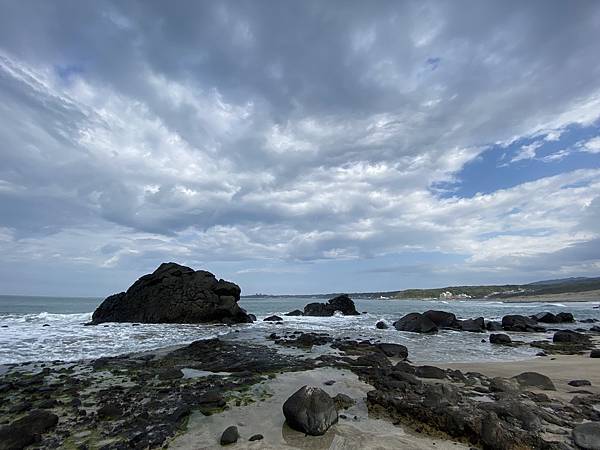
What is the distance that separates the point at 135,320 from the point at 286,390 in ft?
112

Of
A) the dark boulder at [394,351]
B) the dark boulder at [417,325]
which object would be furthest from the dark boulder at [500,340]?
the dark boulder at [394,351]

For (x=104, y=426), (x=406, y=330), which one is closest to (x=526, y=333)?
(x=406, y=330)

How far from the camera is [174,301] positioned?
133 feet

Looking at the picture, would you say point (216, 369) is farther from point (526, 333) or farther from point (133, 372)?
point (526, 333)

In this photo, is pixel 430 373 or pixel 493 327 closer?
pixel 430 373

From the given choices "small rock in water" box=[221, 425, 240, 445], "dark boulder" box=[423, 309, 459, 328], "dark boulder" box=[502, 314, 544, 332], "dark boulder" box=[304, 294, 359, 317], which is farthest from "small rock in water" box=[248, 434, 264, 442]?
"dark boulder" box=[304, 294, 359, 317]

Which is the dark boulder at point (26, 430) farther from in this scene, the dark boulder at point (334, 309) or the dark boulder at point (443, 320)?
the dark boulder at point (334, 309)

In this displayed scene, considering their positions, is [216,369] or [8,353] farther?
[8,353]

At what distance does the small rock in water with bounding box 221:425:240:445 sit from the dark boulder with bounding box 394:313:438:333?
94.3 feet

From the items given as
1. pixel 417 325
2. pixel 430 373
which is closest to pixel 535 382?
pixel 430 373

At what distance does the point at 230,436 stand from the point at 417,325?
97.3 feet

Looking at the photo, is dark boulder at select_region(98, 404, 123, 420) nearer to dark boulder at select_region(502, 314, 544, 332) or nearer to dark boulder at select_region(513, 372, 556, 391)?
dark boulder at select_region(513, 372, 556, 391)

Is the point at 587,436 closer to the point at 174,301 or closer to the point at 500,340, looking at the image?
the point at 500,340

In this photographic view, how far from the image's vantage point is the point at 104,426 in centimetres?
882
